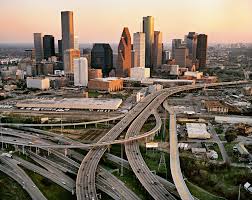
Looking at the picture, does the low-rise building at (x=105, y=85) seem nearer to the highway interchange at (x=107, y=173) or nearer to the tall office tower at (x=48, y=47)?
the highway interchange at (x=107, y=173)

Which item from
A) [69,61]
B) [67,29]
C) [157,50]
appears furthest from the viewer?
[157,50]

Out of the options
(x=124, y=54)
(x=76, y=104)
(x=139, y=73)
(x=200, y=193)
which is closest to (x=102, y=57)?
(x=124, y=54)

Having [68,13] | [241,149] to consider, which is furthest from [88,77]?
[241,149]

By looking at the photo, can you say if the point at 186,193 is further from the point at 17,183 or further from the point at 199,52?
the point at 199,52

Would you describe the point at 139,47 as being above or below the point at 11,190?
above

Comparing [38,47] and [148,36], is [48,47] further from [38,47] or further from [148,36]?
[148,36]

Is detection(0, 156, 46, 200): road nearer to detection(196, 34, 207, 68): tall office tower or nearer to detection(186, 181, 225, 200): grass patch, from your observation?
detection(186, 181, 225, 200): grass patch
